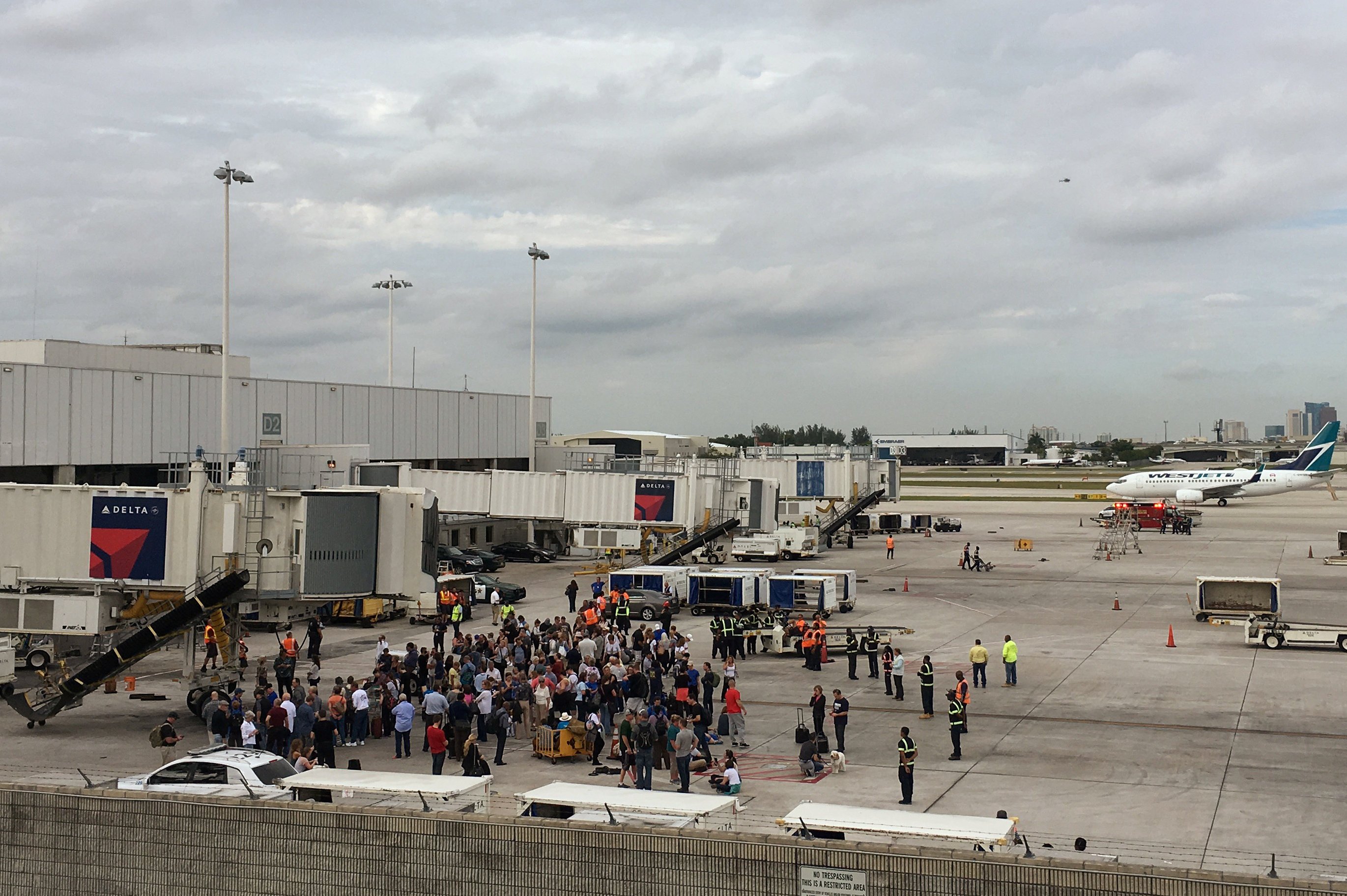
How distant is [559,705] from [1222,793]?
12.4 m

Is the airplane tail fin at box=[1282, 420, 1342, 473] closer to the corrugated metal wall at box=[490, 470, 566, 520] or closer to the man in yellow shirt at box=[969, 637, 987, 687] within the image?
the corrugated metal wall at box=[490, 470, 566, 520]

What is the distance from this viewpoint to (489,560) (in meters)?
58.7

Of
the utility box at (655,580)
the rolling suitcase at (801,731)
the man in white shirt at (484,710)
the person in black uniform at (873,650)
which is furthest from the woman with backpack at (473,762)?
the utility box at (655,580)

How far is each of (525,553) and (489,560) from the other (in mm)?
6780

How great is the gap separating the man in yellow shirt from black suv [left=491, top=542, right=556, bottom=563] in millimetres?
36874

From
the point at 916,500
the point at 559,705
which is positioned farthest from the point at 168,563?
the point at 916,500

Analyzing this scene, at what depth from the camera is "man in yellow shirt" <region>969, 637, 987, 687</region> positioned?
29609mm

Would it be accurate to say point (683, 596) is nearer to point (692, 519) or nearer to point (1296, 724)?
point (692, 519)

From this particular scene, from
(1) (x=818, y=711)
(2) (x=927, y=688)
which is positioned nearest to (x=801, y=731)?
(1) (x=818, y=711)

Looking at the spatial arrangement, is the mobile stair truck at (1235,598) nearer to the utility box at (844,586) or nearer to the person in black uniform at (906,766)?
the utility box at (844,586)

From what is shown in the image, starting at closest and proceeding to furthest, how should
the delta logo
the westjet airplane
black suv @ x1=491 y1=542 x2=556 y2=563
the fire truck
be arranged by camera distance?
1. the delta logo
2. black suv @ x1=491 y1=542 x2=556 y2=563
3. the fire truck
4. the westjet airplane

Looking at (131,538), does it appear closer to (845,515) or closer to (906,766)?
(906,766)

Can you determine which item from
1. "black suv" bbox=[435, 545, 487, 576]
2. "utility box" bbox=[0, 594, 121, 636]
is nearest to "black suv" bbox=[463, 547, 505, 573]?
"black suv" bbox=[435, 545, 487, 576]

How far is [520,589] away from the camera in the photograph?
163ft
